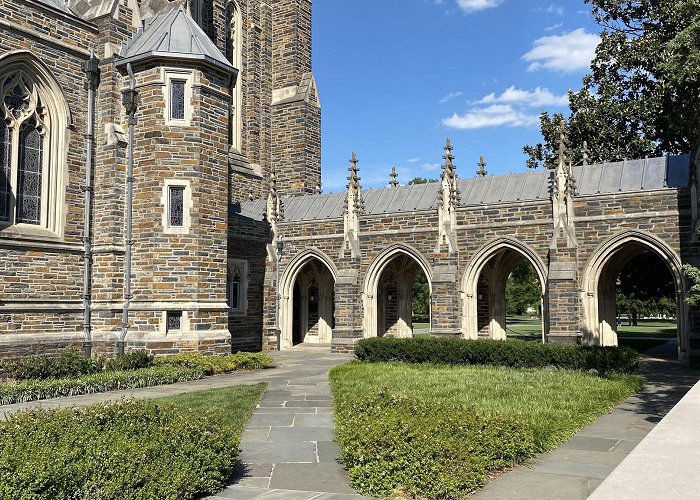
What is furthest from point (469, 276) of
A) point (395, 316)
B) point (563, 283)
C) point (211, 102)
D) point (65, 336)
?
point (65, 336)

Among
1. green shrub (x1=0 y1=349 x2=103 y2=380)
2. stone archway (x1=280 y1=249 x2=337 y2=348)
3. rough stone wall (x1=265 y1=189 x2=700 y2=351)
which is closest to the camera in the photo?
green shrub (x1=0 y1=349 x2=103 y2=380)

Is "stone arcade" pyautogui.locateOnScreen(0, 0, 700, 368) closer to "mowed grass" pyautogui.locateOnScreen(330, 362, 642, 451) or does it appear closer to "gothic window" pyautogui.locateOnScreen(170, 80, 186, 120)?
"gothic window" pyautogui.locateOnScreen(170, 80, 186, 120)

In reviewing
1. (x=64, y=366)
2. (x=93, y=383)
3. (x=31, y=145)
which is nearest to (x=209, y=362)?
(x=64, y=366)

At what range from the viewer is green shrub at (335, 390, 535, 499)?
5426 mm

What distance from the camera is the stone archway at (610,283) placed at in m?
17.5

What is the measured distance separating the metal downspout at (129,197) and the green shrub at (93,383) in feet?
7.95

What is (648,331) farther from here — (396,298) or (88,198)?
(88,198)

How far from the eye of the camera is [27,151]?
16.0 metres

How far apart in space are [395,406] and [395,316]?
17793 mm

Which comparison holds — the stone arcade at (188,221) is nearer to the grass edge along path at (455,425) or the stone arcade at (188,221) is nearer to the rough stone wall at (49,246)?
the rough stone wall at (49,246)

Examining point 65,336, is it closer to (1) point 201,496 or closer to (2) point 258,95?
(1) point 201,496

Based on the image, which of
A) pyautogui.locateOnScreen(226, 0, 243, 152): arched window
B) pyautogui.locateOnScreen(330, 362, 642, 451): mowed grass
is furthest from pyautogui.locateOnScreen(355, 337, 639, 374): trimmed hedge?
pyautogui.locateOnScreen(226, 0, 243, 152): arched window

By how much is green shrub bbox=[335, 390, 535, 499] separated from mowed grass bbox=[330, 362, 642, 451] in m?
0.74

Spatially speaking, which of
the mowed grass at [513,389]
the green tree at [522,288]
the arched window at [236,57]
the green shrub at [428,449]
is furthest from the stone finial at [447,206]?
the green tree at [522,288]
